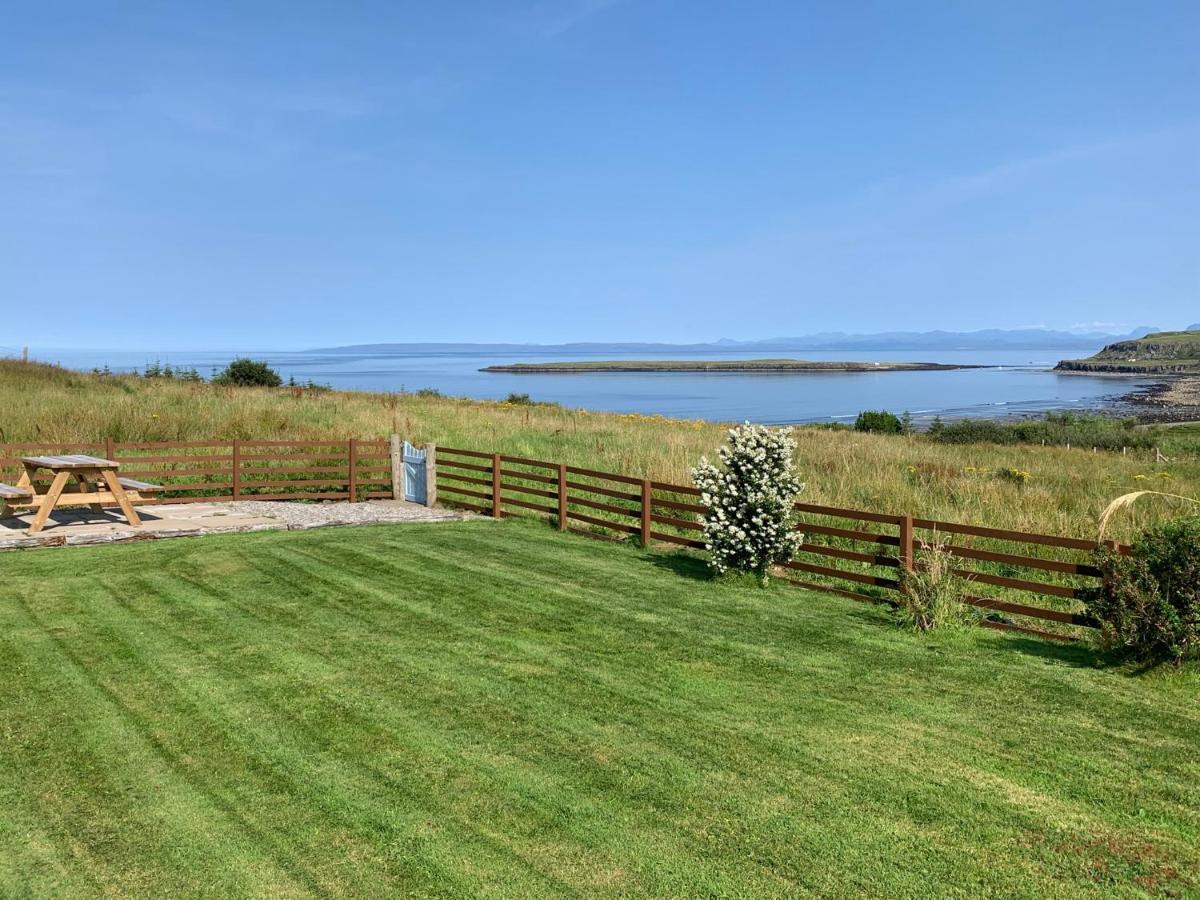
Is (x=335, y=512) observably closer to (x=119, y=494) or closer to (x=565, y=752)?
(x=119, y=494)

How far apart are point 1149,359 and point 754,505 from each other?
176 metres

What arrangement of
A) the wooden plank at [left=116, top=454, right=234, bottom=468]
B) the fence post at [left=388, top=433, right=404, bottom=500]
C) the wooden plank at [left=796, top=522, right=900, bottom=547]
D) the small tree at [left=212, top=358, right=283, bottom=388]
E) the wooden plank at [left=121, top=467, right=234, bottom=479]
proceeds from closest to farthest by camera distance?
the wooden plank at [left=796, top=522, right=900, bottom=547], the wooden plank at [left=116, top=454, right=234, bottom=468], the wooden plank at [left=121, top=467, right=234, bottom=479], the fence post at [left=388, top=433, right=404, bottom=500], the small tree at [left=212, top=358, right=283, bottom=388]

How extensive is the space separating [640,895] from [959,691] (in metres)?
3.92

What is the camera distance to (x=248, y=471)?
18531 mm

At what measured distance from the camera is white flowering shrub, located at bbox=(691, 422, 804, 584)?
10.9 m

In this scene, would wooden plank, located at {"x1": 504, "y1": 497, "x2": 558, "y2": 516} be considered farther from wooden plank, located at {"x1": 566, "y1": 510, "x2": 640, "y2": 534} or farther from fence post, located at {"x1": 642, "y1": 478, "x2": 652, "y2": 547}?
fence post, located at {"x1": 642, "y1": 478, "x2": 652, "y2": 547}

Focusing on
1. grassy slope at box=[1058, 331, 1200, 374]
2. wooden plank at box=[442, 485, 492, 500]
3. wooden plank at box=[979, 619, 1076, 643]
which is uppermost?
grassy slope at box=[1058, 331, 1200, 374]

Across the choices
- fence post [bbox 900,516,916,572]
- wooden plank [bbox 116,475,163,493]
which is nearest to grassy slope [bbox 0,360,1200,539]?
fence post [bbox 900,516,916,572]

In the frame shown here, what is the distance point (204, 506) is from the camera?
16719 millimetres

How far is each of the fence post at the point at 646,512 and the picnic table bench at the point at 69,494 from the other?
724 centimetres

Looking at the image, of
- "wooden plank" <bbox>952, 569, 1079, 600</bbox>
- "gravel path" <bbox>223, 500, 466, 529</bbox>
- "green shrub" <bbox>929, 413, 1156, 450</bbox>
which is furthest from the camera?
"green shrub" <bbox>929, 413, 1156, 450</bbox>

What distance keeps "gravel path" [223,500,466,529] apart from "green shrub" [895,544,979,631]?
338 inches

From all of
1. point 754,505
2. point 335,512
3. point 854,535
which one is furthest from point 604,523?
point 335,512

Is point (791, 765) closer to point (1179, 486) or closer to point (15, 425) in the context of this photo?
point (1179, 486)
